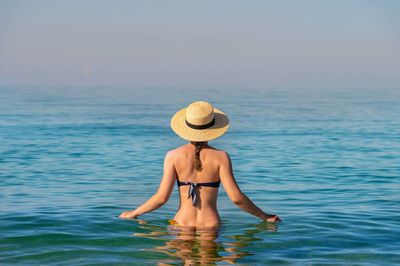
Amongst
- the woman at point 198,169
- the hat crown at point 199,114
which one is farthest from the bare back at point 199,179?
the hat crown at point 199,114

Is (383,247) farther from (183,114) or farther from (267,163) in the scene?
(267,163)

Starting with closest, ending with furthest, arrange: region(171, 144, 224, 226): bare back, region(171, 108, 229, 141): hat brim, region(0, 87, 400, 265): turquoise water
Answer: region(171, 108, 229, 141): hat brim
region(171, 144, 224, 226): bare back
region(0, 87, 400, 265): turquoise water

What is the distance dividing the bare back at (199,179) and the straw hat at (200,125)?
20 cm

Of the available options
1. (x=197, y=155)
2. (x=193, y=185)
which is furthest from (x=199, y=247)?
(x=197, y=155)

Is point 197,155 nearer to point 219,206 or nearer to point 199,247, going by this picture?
point 199,247

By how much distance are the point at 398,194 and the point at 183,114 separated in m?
6.33

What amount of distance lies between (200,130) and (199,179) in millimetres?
564

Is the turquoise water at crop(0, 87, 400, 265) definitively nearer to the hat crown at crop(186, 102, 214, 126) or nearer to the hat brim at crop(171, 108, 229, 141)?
the hat brim at crop(171, 108, 229, 141)

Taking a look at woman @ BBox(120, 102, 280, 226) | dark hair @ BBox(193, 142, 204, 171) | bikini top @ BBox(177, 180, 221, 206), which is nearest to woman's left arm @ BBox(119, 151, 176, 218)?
woman @ BBox(120, 102, 280, 226)

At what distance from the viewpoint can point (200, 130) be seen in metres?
5.53

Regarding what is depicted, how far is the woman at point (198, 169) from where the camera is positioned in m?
5.55

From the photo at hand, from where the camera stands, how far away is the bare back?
5.62 meters

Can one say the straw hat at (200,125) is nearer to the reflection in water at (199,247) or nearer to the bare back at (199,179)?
the bare back at (199,179)

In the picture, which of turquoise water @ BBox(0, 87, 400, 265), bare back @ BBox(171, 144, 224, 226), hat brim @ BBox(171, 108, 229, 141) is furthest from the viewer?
turquoise water @ BBox(0, 87, 400, 265)
